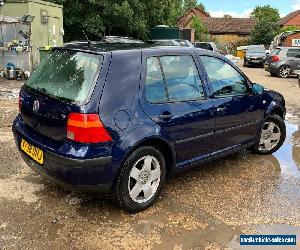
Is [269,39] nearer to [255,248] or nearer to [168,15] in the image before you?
[168,15]

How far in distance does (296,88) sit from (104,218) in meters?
12.9

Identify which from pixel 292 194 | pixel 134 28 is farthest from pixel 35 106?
pixel 134 28

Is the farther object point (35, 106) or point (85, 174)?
point (35, 106)

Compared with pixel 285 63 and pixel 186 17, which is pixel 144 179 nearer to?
pixel 285 63

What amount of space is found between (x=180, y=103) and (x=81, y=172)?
1372 mm

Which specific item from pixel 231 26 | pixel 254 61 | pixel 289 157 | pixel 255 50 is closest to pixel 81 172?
pixel 289 157

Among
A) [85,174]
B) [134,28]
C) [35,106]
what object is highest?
[134,28]

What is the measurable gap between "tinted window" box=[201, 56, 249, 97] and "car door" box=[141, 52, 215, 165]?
0.72 feet

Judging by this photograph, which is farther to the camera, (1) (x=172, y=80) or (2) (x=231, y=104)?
(2) (x=231, y=104)

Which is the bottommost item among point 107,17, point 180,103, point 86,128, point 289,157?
point 289,157

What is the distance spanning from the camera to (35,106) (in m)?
4.02

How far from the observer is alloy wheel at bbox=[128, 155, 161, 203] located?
405 cm

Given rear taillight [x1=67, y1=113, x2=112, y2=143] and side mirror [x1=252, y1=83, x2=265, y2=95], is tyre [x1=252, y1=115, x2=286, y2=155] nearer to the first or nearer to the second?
side mirror [x1=252, y1=83, x2=265, y2=95]

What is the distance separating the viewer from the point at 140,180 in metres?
4.12
